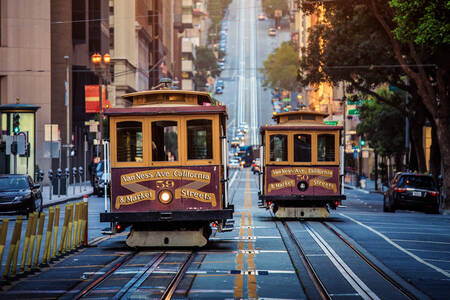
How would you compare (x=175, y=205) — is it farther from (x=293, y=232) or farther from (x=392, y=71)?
(x=392, y=71)

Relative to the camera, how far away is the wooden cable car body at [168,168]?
18.7m

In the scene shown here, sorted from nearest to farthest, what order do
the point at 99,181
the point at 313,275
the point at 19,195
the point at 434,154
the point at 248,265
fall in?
the point at 313,275 → the point at 248,265 → the point at 19,195 → the point at 434,154 → the point at 99,181

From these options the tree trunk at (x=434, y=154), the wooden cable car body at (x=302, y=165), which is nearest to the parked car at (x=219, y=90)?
the tree trunk at (x=434, y=154)

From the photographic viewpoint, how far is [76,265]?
54.3ft

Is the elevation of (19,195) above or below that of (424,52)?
below

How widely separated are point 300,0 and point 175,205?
81.0 ft

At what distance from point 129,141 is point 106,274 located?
15.4ft

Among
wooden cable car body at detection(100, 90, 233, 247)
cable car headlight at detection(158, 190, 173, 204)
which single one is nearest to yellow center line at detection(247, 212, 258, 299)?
wooden cable car body at detection(100, 90, 233, 247)

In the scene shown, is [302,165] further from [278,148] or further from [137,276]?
[137,276]

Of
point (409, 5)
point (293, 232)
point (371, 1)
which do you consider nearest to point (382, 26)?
point (371, 1)

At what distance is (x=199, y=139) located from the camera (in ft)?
62.0

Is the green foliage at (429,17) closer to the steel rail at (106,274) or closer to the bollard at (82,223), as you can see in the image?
the bollard at (82,223)

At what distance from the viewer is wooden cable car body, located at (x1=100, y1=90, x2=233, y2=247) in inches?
734

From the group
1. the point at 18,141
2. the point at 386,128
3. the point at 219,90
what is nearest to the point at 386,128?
the point at 386,128
